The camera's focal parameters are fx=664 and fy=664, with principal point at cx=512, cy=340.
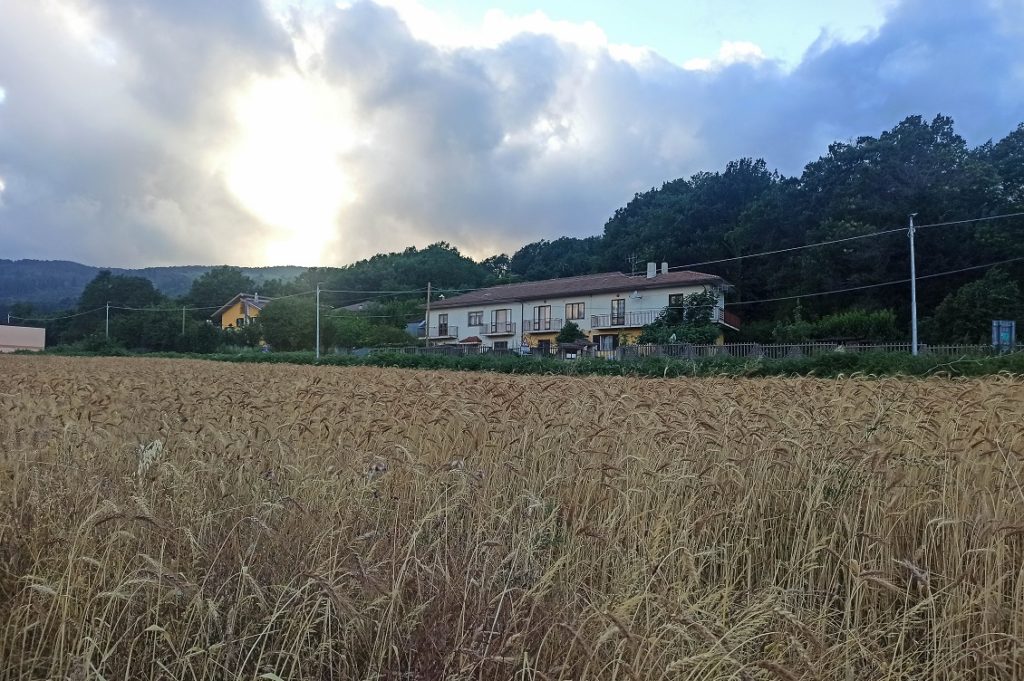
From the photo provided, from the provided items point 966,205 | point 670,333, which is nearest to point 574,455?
point 670,333

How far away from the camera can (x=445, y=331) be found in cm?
7194

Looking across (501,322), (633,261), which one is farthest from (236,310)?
(633,261)

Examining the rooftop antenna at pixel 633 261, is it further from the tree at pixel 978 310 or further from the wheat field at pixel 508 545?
the wheat field at pixel 508 545

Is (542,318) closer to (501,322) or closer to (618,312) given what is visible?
(501,322)

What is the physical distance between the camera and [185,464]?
394cm

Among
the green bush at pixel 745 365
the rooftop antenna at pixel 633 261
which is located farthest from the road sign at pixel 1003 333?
the rooftop antenna at pixel 633 261

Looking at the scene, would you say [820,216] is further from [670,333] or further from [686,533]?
[686,533]

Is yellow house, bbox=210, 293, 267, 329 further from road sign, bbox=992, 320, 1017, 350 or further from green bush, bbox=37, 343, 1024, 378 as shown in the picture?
road sign, bbox=992, 320, 1017, 350

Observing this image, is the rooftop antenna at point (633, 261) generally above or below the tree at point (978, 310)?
above

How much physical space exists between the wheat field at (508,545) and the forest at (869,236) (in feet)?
135

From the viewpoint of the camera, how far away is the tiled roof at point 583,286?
55.5 m

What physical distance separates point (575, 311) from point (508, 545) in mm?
58751

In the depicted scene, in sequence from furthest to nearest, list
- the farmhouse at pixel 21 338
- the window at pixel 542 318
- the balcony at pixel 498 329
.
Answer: the farmhouse at pixel 21 338 → the balcony at pixel 498 329 → the window at pixel 542 318

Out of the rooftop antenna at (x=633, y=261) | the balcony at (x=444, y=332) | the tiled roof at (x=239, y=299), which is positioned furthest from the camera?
the tiled roof at (x=239, y=299)
